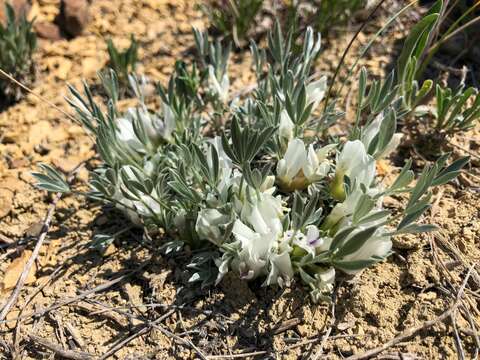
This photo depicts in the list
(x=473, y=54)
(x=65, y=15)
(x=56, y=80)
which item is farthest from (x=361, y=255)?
(x=65, y=15)

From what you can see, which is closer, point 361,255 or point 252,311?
point 361,255

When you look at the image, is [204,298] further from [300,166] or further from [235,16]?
[235,16]

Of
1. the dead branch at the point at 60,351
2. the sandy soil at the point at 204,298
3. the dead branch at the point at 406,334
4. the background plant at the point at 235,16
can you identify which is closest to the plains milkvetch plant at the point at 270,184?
the sandy soil at the point at 204,298

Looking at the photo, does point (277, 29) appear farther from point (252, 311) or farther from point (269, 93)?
point (252, 311)

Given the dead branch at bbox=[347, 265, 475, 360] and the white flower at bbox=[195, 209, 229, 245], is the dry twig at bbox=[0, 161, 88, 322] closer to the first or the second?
the white flower at bbox=[195, 209, 229, 245]

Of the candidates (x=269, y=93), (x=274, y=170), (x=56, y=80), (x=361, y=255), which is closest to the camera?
(x=361, y=255)

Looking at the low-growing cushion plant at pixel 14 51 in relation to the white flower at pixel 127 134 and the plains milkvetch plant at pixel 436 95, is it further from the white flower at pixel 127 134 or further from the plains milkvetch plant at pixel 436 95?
the plains milkvetch plant at pixel 436 95

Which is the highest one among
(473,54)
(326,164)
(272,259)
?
(473,54)
